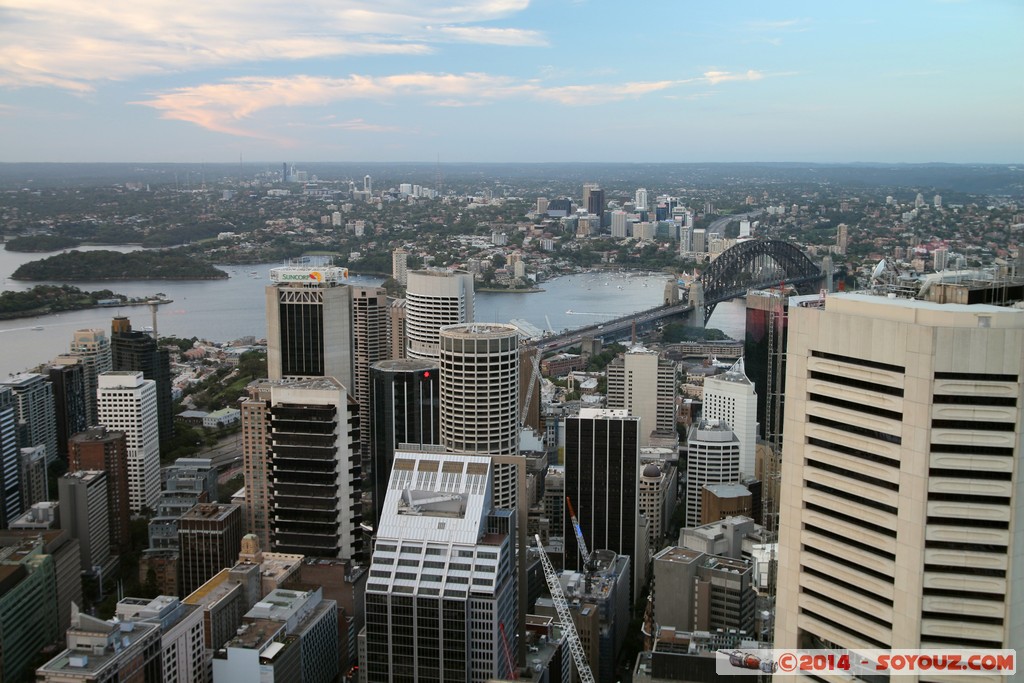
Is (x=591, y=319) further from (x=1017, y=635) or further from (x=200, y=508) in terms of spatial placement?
(x=1017, y=635)

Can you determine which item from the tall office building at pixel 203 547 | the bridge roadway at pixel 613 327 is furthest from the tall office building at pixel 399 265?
the tall office building at pixel 203 547

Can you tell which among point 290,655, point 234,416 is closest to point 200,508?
point 290,655

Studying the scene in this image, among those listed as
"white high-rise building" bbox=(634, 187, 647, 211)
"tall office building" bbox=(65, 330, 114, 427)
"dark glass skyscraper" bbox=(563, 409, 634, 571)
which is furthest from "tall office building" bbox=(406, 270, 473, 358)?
"white high-rise building" bbox=(634, 187, 647, 211)

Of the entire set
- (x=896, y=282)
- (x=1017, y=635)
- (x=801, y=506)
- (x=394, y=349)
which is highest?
(x=896, y=282)

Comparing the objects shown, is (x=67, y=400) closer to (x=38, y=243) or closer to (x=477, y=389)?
(x=477, y=389)

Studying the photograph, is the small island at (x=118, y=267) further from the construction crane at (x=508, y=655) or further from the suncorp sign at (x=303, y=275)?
the construction crane at (x=508, y=655)

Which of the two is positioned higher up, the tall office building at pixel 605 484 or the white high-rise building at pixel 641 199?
the white high-rise building at pixel 641 199
